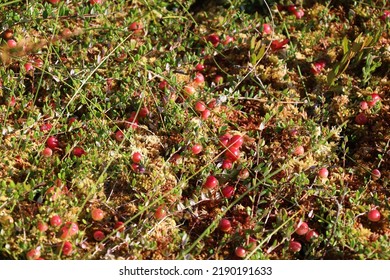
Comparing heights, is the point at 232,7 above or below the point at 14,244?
above

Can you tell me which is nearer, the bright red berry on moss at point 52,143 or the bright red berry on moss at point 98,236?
the bright red berry on moss at point 98,236

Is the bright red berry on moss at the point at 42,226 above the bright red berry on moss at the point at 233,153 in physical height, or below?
below

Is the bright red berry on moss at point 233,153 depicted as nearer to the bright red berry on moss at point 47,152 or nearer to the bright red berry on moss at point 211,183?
the bright red berry on moss at point 211,183

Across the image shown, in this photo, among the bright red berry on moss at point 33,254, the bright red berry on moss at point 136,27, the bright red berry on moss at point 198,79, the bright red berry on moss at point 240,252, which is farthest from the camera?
the bright red berry on moss at point 136,27

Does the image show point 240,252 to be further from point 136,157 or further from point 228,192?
point 136,157

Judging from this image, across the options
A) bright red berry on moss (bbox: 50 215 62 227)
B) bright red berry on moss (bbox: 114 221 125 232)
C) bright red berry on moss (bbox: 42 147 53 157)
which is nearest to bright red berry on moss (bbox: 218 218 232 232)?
bright red berry on moss (bbox: 114 221 125 232)

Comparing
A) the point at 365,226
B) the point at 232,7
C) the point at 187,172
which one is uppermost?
the point at 232,7

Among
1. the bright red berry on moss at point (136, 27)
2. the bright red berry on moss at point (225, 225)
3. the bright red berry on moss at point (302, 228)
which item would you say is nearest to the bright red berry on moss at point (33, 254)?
the bright red berry on moss at point (225, 225)

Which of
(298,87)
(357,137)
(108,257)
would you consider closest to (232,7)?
(298,87)

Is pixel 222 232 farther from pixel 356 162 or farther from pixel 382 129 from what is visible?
pixel 382 129
